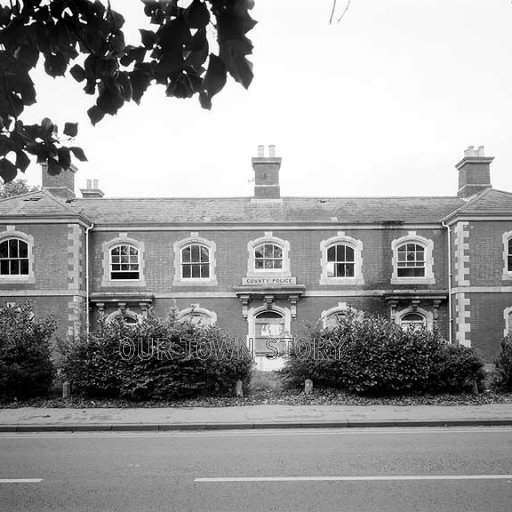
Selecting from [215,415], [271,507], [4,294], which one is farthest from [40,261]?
[271,507]

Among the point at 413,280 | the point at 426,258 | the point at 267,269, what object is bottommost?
the point at 413,280

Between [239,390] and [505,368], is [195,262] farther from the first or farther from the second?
[505,368]

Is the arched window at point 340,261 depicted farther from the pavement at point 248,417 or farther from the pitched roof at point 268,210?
the pavement at point 248,417

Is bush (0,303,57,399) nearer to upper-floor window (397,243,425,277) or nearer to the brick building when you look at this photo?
the brick building

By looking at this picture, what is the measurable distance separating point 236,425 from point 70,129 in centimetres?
798

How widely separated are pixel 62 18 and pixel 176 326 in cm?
1070

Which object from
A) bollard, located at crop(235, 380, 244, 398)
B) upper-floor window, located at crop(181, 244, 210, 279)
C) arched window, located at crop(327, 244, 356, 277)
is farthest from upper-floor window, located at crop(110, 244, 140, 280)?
bollard, located at crop(235, 380, 244, 398)

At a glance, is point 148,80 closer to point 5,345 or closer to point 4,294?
point 5,345

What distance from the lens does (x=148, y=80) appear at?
461cm

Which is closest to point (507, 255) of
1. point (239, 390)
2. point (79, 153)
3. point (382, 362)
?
point (382, 362)

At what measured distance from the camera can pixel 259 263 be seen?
24.1 m

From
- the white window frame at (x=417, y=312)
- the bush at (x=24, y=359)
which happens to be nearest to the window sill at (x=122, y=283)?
the bush at (x=24, y=359)

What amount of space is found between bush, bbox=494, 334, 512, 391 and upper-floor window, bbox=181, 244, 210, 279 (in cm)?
1244

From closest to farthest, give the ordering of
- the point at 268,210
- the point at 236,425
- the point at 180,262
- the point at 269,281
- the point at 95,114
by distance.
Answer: the point at 95,114
the point at 236,425
the point at 269,281
the point at 180,262
the point at 268,210
